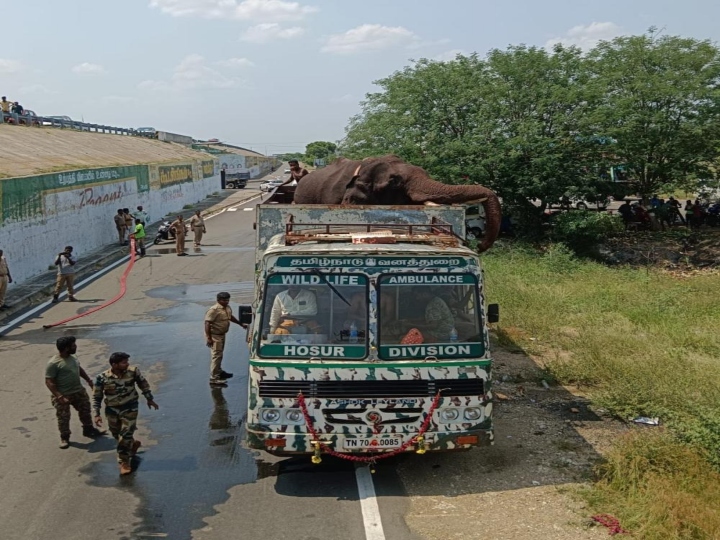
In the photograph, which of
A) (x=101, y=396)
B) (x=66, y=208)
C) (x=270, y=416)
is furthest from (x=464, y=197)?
(x=66, y=208)

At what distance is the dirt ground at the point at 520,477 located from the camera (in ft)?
21.6

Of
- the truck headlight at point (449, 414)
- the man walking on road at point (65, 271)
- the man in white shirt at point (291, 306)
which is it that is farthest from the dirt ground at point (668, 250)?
the man in white shirt at point (291, 306)

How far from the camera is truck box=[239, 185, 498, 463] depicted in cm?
719

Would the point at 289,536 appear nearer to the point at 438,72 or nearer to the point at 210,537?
the point at 210,537

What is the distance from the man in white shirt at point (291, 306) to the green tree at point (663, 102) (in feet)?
69.7

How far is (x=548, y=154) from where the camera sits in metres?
25.2

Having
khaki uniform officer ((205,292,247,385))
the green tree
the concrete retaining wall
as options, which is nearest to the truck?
khaki uniform officer ((205,292,247,385))

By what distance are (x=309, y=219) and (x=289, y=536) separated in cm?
489

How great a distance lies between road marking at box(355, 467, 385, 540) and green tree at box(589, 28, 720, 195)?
833 inches

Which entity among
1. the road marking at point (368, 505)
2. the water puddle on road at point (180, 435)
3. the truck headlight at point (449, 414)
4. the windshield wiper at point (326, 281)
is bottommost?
the road marking at point (368, 505)

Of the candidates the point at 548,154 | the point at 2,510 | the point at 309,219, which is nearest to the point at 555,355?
the point at 309,219

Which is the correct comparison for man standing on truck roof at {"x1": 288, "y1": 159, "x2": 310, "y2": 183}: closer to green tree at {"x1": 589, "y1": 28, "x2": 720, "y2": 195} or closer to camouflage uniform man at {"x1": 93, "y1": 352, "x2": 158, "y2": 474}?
camouflage uniform man at {"x1": 93, "y1": 352, "x2": 158, "y2": 474}

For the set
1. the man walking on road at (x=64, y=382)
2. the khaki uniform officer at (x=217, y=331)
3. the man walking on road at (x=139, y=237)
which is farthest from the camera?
the man walking on road at (x=139, y=237)

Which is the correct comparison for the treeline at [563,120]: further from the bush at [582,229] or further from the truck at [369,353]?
the truck at [369,353]
